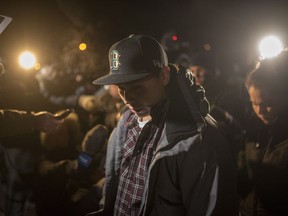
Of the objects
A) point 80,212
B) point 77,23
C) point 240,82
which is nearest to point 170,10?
point 77,23

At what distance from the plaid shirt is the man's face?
0.34 ft

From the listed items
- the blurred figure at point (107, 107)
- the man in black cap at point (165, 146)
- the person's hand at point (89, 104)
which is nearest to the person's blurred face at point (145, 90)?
the man in black cap at point (165, 146)

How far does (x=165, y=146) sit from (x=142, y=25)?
17765mm

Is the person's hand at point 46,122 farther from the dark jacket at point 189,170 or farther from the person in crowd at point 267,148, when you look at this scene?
the person in crowd at point 267,148

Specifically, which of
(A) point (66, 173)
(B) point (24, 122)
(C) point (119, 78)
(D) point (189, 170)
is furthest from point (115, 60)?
(A) point (66, 173)

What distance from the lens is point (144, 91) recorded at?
2781mm

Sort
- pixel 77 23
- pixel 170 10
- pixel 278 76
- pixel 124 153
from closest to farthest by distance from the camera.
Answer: pixel 124 153
pixel 278 76
pixel 77 23
pixel 170 10

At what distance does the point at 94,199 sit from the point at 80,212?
27 cm

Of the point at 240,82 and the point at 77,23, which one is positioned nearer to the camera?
the point at 240,82

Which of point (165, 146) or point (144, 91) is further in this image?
point (144, 91)

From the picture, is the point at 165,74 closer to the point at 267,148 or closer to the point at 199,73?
the point at 267,148

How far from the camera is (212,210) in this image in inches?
93.6

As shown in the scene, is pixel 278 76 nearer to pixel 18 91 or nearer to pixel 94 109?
pixel 18 91

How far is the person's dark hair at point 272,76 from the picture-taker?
3.38 meters
